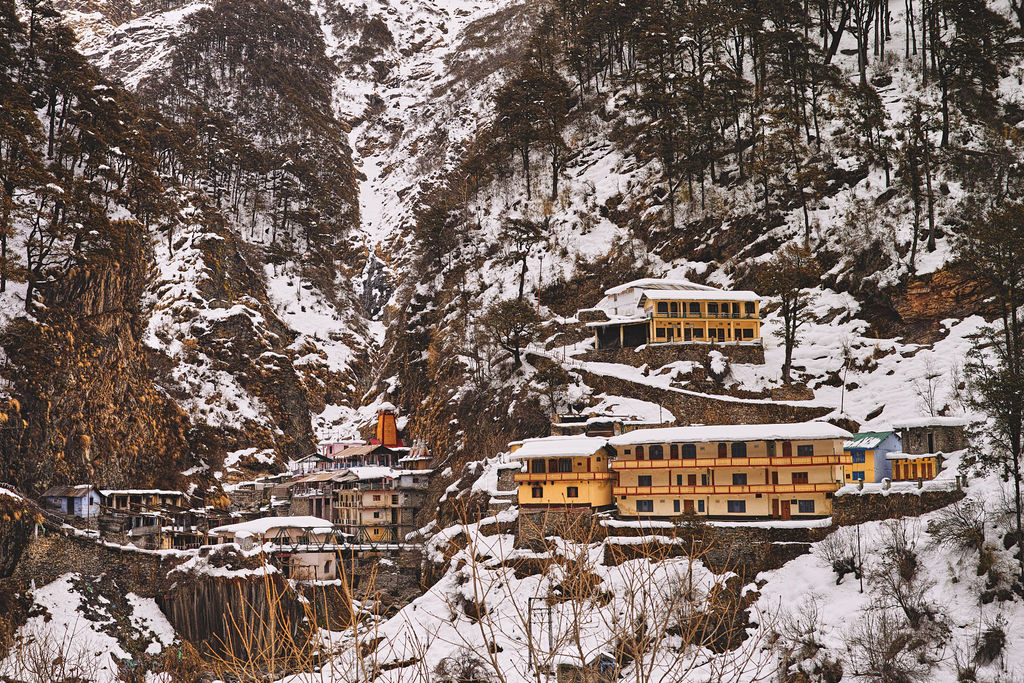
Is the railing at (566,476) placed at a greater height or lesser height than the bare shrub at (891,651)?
greater

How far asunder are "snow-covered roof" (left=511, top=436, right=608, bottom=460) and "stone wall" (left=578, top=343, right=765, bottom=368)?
11542 millimetres

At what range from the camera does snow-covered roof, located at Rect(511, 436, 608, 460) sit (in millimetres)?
60469

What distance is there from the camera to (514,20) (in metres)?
182

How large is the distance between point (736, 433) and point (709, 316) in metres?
17.9

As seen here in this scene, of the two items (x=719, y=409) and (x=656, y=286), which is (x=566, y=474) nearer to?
(x=719, y=409)

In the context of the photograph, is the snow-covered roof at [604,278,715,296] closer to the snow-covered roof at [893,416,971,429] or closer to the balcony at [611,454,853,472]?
the balcony at [611,454,853,472]

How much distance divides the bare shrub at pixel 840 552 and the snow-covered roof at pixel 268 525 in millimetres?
43864

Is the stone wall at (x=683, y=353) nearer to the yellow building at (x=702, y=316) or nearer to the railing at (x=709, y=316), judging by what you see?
the yellow building at (x=702, y=316)

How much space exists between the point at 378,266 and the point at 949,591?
10693cm

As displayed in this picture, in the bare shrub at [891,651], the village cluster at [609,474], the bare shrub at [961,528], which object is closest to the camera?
the bare shrub at [891,651]

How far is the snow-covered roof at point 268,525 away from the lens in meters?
71.6

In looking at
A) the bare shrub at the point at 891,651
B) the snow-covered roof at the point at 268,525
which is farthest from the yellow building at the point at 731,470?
the snow-covered roof at the point at 268,525

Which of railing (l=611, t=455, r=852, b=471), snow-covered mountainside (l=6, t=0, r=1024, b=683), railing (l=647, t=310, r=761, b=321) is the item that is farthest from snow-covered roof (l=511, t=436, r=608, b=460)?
railing (l=647, t=310, r=761, b=321)

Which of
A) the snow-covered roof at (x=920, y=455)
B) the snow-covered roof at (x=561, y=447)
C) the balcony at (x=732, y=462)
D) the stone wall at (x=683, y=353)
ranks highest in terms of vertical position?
the stone wall at (x=683, y=353)
